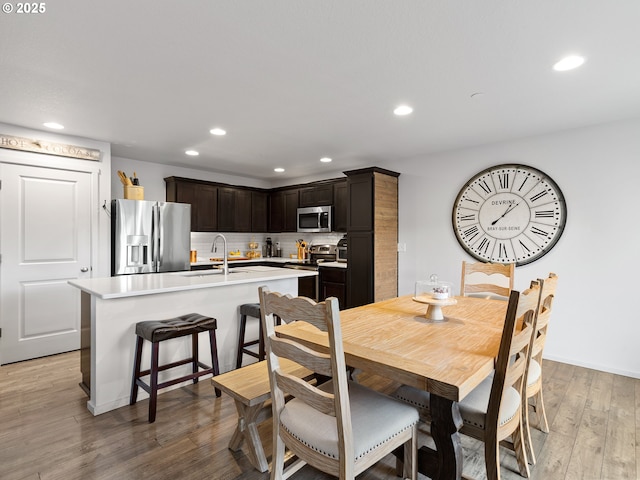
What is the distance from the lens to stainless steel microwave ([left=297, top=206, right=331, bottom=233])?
5.55 meters

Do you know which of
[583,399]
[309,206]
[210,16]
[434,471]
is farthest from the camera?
[309,206]

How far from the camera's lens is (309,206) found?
586 cm

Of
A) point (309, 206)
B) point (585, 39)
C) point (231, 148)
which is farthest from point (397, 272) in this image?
point (585, 39)

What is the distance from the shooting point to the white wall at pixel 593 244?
320 cm

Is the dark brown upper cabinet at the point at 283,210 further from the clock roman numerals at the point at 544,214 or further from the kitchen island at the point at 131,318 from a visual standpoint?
the clock roman numerals at the point at 544,214

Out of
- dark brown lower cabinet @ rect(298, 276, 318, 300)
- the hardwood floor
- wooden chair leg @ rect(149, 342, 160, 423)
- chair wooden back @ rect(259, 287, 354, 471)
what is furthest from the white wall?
wooden chair leg @ rect(149, 342, 160, 423)

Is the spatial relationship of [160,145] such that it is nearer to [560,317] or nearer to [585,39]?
[585,39]

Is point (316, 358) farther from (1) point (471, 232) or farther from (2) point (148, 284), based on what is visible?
(1) point (471, 232)

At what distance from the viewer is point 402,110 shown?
302cm

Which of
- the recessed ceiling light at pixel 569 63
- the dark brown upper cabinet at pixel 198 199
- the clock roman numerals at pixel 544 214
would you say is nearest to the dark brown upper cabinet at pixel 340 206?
the dark brown upper cabinet at pixel 198 199

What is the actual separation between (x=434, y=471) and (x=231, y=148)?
3940 mm

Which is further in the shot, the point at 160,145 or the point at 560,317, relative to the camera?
the point at 160,145

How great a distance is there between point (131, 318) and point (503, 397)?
2480 millimetres

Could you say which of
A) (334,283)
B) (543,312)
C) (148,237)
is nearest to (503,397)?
(543,312)
